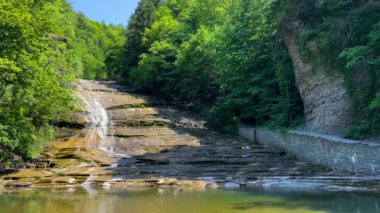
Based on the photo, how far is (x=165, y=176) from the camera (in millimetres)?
14477

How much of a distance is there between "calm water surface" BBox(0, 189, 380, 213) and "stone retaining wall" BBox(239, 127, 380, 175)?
185cm

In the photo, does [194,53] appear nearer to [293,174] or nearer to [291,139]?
[291,139]

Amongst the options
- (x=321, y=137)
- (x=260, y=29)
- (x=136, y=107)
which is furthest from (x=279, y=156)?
(x=136, y=107)

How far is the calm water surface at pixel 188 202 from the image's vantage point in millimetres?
9195

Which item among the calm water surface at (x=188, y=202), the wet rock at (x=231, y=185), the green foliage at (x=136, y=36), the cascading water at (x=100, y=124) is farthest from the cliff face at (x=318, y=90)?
the green foliage at (x=136, y=36)

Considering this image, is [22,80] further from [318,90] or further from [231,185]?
[318,90]

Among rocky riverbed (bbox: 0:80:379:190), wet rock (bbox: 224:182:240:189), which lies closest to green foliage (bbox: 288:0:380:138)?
rocky riverbed (bbox: 0:80:379:190)

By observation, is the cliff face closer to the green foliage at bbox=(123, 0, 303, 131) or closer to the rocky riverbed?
the green foliage at bbox=(123, 0, 303, 131)

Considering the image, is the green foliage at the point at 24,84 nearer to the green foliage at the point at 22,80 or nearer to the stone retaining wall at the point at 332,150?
the green foliage at the point at 22,80

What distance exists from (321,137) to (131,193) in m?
7.05

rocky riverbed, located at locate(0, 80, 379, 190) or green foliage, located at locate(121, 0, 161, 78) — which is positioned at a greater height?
green foliage, located at locate(121, 0, 161, 78)

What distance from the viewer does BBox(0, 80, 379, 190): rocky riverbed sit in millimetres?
13352

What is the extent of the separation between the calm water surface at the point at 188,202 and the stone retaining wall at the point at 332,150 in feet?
6.08

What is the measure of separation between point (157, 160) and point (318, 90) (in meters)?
7.43
